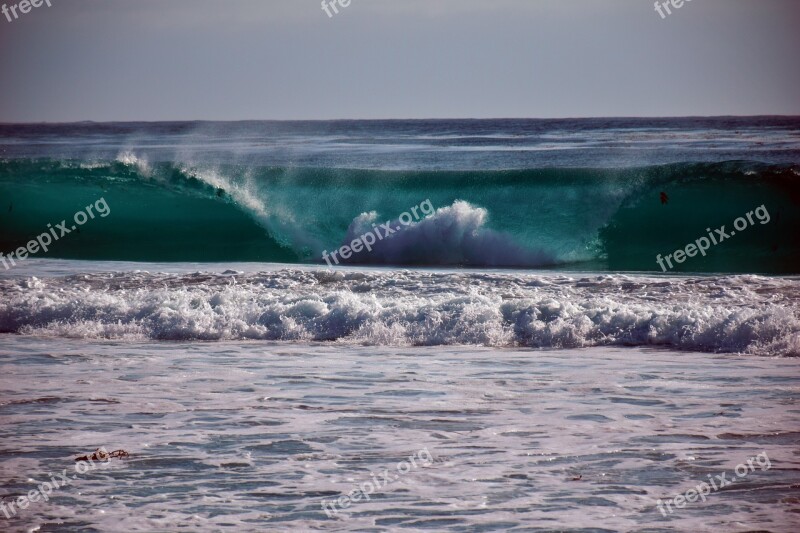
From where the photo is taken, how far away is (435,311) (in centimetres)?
1012

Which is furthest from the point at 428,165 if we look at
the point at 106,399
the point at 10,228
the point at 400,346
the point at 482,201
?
the point at 106,399

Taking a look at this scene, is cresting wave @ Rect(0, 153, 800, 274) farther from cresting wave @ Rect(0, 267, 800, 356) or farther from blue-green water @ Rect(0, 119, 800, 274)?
cresting wave @ Rect(0, 267, 800, 356)

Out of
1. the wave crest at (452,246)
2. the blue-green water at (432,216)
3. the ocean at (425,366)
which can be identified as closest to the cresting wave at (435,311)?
the ocean at (425,366)

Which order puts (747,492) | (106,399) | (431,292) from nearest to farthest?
1. (747,492)
2. (106,399)
3. (431,292)

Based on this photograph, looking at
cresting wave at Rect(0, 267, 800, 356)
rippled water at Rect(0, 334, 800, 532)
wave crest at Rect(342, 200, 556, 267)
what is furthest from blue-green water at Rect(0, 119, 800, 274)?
rippled water at Rect(0, 334, 800, 532)

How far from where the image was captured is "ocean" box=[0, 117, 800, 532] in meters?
4.96

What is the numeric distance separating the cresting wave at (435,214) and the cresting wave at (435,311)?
5.22m

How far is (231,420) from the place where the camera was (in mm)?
6441

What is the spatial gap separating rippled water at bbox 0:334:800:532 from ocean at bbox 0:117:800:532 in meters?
0.02

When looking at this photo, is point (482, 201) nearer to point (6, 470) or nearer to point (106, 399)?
point (106, 399)

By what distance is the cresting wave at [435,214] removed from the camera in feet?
58.1

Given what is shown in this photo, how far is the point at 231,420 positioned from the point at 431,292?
5.15 m

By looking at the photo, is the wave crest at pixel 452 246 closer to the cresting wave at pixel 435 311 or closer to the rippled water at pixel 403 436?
the cresting wave at pixel 435 311

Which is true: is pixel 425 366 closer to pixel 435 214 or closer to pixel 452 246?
pixel 452 246
